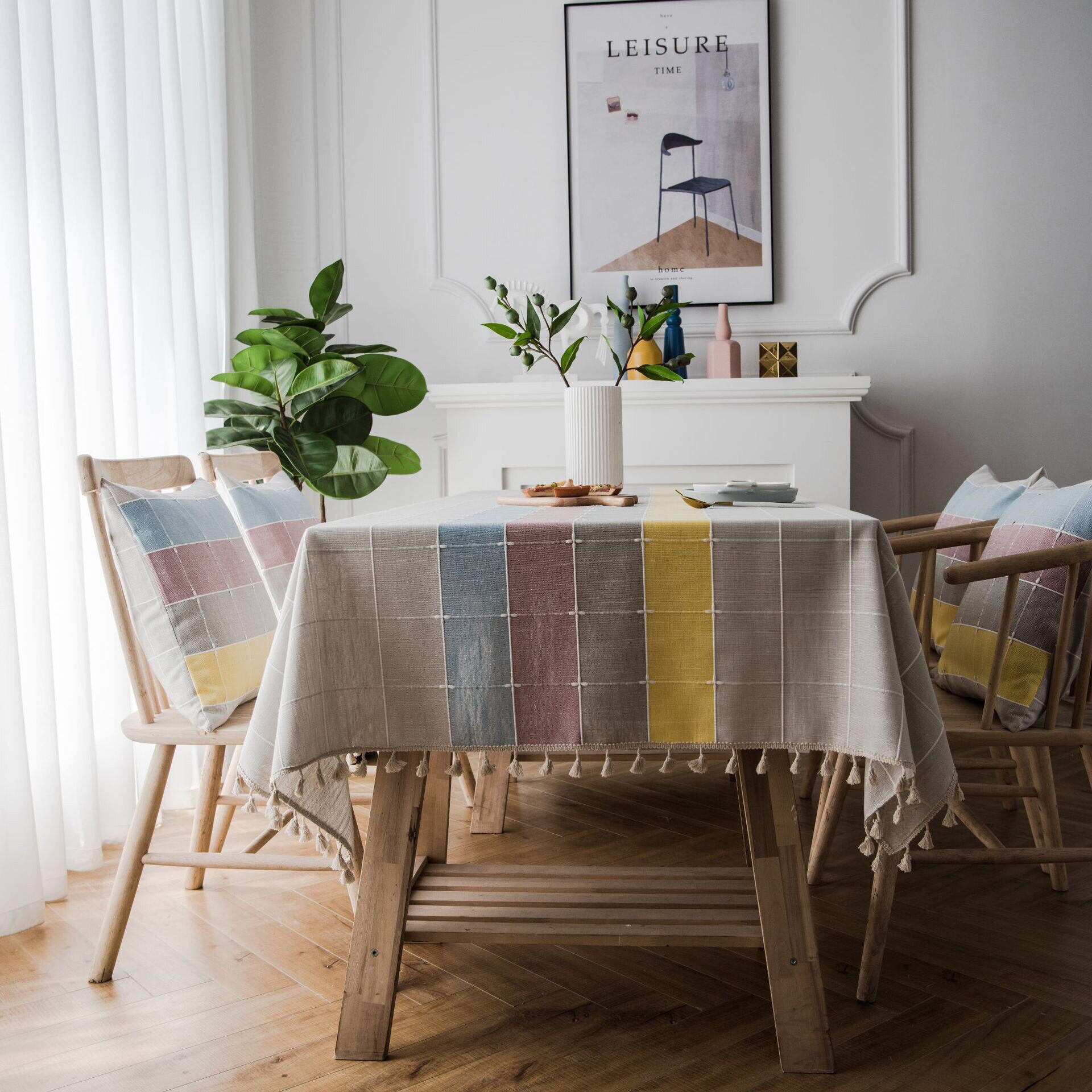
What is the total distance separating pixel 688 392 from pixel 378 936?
2.17m

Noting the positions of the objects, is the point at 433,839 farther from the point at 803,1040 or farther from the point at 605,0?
the point at 605,0

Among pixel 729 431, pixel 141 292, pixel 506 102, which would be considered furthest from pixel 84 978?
pixel 506 102

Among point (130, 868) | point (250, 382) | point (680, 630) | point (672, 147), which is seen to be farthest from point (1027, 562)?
point (672, 147)

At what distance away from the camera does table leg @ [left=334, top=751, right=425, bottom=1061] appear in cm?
158

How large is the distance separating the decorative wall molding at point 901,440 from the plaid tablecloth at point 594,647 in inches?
89.1

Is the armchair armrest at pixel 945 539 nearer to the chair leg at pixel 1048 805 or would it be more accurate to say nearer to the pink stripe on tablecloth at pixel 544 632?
the chair leg at pixel 1048 805

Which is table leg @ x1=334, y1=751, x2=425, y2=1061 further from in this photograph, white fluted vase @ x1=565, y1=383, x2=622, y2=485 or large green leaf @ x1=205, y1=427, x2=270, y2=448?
large green leaf @ x1=205, y1=427, x2=270, y2=448

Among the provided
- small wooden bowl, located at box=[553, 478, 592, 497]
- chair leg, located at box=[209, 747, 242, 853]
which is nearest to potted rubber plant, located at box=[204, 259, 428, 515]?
chair leg, located at box=[209, 747, 242, 853]

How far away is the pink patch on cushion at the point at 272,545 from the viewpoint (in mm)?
2168

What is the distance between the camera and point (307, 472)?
293 centimetres

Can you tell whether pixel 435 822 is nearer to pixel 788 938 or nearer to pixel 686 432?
pixel 788 938

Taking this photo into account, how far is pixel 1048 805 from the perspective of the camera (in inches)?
82.9

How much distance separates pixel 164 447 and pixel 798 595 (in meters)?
2.12

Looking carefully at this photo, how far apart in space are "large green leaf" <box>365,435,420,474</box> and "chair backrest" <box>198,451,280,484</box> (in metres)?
0.54
